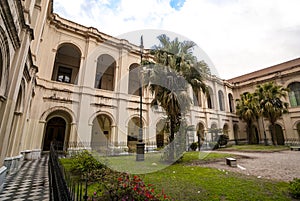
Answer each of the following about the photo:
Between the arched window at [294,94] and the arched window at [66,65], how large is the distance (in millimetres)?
28818

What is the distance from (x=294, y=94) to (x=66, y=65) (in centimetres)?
3027

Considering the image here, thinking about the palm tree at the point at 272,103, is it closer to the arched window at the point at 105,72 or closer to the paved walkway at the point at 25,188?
the arched window at the point at 105,72

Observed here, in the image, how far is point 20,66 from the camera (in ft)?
19.0

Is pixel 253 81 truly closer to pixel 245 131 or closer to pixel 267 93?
pixel 267 93

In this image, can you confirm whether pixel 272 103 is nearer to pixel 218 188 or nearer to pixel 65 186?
pixel 218 188

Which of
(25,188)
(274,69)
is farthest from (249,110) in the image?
(25,188)

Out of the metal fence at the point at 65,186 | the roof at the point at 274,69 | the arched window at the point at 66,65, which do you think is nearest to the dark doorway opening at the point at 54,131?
the arched window at the point at 66,65

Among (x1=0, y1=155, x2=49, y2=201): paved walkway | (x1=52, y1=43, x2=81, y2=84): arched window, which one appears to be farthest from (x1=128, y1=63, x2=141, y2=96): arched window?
(x1=0, y1=155, x2=49, y2=201): paved walkway

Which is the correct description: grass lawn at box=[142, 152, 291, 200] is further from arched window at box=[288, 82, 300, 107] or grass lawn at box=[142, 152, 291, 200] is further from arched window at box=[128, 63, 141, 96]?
arched window at box=[288, 82, 300, 107]

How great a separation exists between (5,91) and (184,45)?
9650 millimetres

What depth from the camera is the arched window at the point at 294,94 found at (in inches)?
877

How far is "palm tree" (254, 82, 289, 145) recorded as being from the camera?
67.3ft

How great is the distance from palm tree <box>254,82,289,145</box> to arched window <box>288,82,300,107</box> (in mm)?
1596

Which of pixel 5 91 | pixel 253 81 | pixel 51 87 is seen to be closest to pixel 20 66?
pixel 5 91
